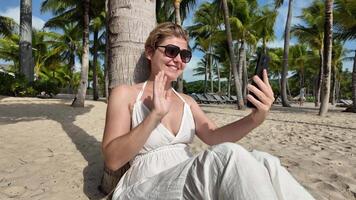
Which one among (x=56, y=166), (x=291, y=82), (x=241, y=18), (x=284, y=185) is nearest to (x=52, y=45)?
(x=241, y=18)

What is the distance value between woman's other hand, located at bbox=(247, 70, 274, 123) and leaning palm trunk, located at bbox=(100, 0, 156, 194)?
127 cm

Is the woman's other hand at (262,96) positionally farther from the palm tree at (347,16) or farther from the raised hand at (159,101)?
the palm tree at (347,16)

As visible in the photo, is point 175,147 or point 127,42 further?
point 127,42

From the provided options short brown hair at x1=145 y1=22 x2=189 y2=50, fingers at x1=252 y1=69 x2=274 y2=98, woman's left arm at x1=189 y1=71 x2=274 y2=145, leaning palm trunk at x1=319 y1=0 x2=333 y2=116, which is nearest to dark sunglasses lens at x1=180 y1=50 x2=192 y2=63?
short brown hair at x1=145 y1=22 x2=189 y2=50

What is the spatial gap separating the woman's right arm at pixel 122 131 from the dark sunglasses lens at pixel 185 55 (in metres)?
0.42

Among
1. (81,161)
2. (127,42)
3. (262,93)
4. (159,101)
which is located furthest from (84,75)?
(262,93)

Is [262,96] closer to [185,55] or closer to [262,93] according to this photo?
[262,93]

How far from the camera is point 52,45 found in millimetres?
34719

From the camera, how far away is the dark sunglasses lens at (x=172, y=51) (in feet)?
7.53

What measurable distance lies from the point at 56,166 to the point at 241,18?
23.3m

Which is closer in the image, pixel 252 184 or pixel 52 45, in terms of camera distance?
pixel 252 184

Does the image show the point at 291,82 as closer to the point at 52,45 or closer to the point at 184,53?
the point at 52,45

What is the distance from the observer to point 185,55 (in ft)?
7.73

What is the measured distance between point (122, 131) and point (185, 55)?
672mm
